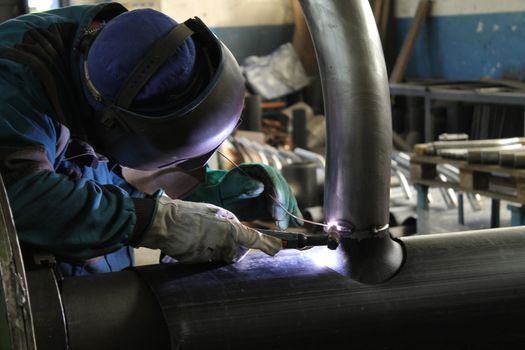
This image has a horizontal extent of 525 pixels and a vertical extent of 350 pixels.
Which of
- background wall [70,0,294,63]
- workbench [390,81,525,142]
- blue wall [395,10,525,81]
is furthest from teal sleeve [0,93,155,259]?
background wall [70,0,294,63]

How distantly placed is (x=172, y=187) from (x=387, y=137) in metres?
0.61

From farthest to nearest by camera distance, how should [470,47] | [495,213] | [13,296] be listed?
[470,47], [495,213], [13,296]

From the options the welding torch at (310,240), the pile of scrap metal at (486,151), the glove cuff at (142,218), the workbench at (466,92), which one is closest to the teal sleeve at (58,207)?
the glove cuff at (142,218)

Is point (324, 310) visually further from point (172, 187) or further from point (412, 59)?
point (412, 59)

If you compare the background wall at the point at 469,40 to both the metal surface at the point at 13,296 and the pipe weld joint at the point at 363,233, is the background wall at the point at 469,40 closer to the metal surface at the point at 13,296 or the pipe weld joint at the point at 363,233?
the pipe weld joint at the point at 363,233

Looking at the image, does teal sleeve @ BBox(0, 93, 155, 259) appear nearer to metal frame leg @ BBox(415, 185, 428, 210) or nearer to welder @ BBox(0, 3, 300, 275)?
welder @ BBox(0, 3, 300, 275)

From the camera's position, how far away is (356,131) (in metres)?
1.34

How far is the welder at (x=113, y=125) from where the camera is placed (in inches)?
51.7

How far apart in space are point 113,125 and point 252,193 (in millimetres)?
421

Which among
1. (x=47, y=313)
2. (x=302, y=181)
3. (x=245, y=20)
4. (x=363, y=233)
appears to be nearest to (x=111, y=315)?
(x=47, y=313)

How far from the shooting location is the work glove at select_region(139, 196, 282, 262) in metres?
1.37

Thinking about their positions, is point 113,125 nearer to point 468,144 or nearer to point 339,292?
point 339,292

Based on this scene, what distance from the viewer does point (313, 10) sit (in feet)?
4.42

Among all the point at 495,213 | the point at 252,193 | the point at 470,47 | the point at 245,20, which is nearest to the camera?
the point at 252,193
